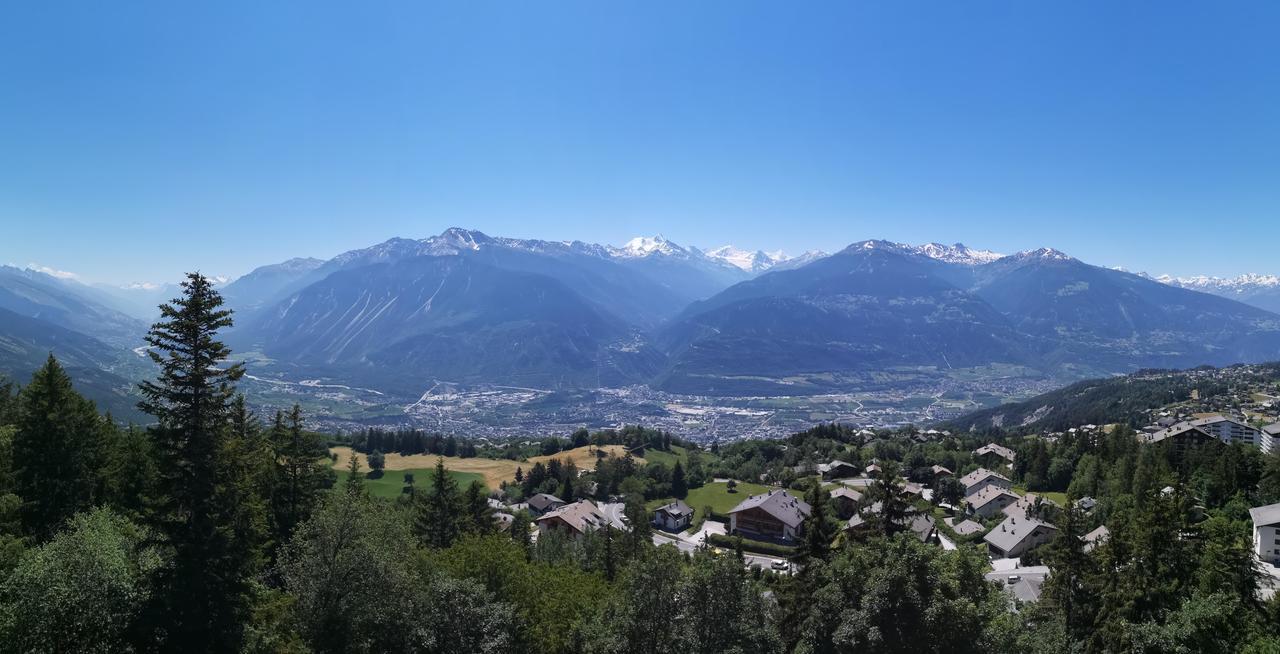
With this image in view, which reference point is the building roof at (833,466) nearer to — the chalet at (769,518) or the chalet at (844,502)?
the chalet at (844,502)

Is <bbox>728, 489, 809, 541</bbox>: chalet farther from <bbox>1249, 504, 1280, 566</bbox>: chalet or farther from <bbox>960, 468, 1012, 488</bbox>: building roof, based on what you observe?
<bbox>1249, 504, 1280, 566</bbox>: chalet

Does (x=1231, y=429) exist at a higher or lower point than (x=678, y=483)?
higher

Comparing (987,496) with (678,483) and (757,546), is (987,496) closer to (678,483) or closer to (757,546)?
(757,546)

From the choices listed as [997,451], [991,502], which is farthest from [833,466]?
[997,451]

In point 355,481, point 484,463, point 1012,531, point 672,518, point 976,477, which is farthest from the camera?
point 484,463

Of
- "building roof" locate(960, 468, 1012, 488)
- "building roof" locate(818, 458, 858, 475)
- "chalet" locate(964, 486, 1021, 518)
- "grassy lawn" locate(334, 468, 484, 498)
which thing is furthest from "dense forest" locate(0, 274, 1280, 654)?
"building roof" locate(818, 458, 858, 475)

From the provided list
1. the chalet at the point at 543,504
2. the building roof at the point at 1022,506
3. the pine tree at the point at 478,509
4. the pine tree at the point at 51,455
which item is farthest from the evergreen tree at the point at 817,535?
the chalet at the point at 543,504

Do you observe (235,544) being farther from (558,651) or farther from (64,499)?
(64,499)
